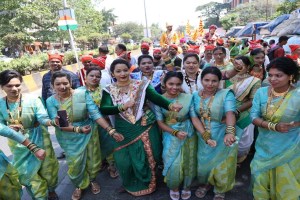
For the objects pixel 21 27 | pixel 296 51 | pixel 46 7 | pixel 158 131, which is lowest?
pixel 158 131

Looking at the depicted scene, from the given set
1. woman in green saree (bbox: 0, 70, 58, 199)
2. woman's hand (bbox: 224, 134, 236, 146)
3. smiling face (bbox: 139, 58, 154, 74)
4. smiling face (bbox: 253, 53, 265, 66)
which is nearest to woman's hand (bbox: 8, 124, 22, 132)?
woman in green saree (bbox: 0, 70, 58, 199)

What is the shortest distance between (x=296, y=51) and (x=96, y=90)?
9.42 ft

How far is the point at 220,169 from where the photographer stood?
282cm

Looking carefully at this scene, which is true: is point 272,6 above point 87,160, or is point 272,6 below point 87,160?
above

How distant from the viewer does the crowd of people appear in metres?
2.39

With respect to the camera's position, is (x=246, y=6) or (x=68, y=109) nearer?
(x=68, y=109)

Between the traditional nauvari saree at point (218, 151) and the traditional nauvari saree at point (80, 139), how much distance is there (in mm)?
1189

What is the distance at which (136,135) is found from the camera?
309 cm

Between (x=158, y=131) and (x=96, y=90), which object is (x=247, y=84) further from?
(x=96, y=90)

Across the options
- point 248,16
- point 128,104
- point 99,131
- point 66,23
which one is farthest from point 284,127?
point 248,16

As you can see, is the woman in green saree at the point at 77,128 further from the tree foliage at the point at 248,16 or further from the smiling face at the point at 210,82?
the tree foliage at the point at 248,16

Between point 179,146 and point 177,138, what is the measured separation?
9cm

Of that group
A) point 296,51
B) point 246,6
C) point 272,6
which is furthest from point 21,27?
point 246,6

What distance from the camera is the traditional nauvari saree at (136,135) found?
2.97 m
